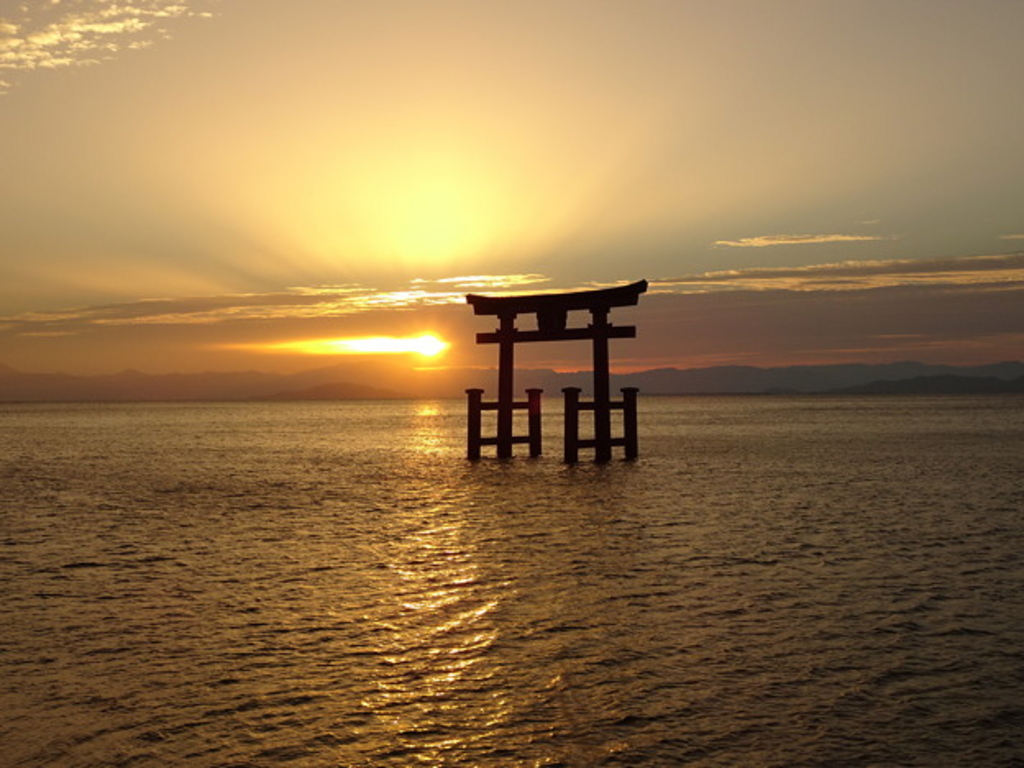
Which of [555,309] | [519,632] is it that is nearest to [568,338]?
[555,309]

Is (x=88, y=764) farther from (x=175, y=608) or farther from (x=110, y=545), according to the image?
(x=110, y=545)

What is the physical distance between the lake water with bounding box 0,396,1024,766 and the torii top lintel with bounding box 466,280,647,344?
7.27m

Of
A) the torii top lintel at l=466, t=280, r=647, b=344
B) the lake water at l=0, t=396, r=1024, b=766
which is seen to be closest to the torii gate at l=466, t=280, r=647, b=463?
the torii top lintel at l=466, t=280, r=647, b=344

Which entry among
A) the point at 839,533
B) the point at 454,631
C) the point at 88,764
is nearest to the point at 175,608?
the point at 454,631

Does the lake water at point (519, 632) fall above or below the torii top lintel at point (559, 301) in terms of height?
below

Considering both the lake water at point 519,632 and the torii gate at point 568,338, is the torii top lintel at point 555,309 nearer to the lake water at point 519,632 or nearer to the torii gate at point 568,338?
the torii gate at point 568,338

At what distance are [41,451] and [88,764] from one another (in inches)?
1880

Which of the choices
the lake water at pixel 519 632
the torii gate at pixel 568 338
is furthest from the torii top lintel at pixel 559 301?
the lake water at pixel 519 632

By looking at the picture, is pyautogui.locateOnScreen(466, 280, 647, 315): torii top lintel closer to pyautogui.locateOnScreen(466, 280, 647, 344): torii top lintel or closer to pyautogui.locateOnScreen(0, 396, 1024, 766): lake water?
pyautogui.locateOnScreen(466, 280, 647, 344): torii top lintel

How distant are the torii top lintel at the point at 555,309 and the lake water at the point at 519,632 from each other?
23.9ft

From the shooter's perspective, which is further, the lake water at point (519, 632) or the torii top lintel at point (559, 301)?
the torii top lintel at point (559, 301)

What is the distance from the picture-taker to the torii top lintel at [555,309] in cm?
2825

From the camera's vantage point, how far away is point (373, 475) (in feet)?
105

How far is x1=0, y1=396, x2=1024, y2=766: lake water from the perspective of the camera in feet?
22.9
